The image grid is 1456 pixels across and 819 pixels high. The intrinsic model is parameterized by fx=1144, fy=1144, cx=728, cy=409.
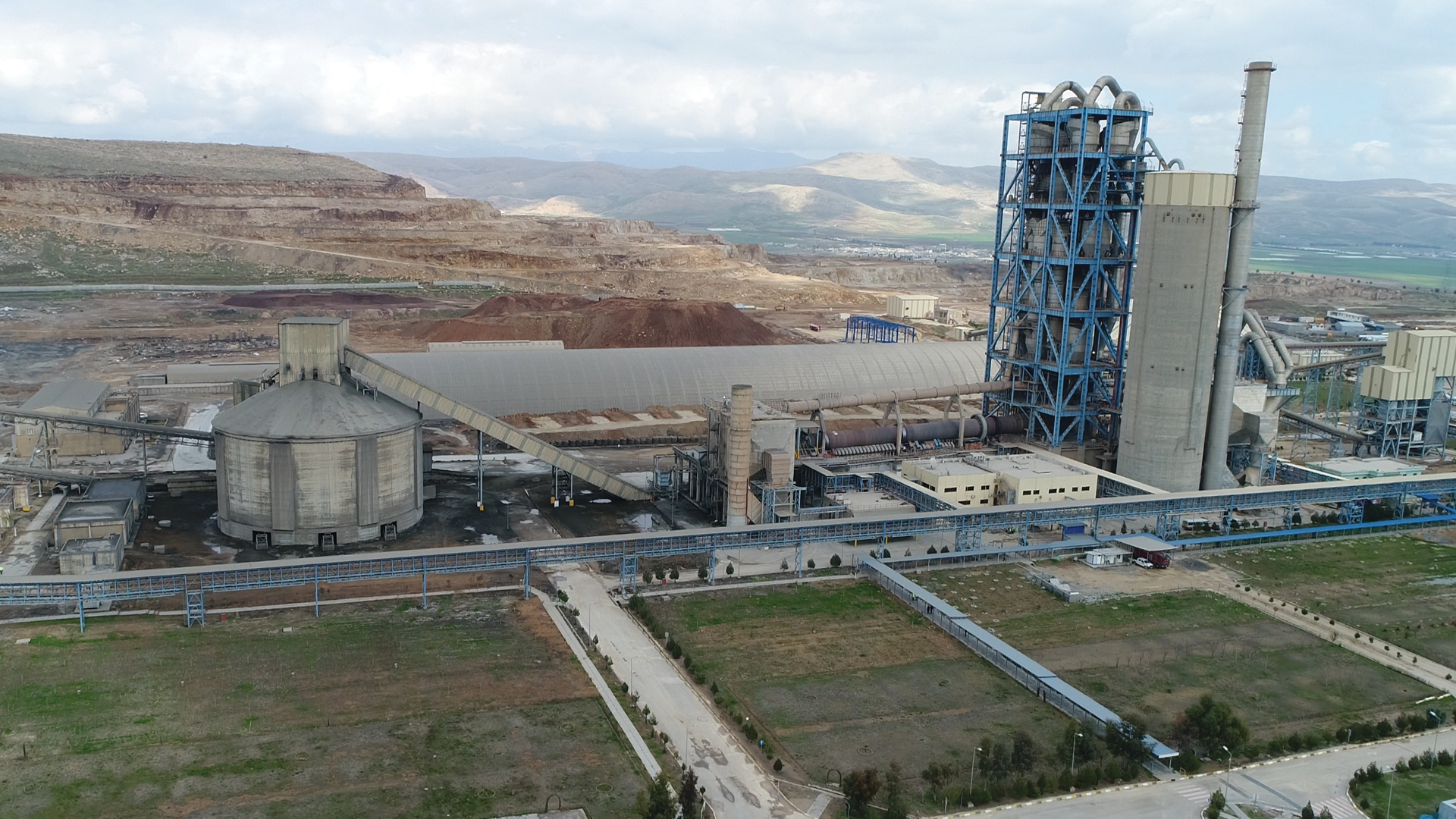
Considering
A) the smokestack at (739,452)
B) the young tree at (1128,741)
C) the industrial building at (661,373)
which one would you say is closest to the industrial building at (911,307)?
the industrial building at (661,373)

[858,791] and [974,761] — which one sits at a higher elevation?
[858,791]

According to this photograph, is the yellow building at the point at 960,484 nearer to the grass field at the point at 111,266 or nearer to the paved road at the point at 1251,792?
the paved road at the point at 1251,792

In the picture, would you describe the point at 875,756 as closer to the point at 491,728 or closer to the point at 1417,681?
the point at 491,728

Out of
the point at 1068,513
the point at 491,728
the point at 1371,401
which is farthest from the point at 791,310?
the point at 491,728

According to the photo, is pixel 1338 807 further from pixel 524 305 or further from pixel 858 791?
pixel 524 305

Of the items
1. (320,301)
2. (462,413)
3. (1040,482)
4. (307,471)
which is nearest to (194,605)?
(307,471)

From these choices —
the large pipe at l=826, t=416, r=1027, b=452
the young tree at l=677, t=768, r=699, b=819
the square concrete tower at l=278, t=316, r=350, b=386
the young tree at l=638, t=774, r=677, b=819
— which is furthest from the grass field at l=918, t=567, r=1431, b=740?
the square concrete tower at l=278, t=316, r=350, b=386
